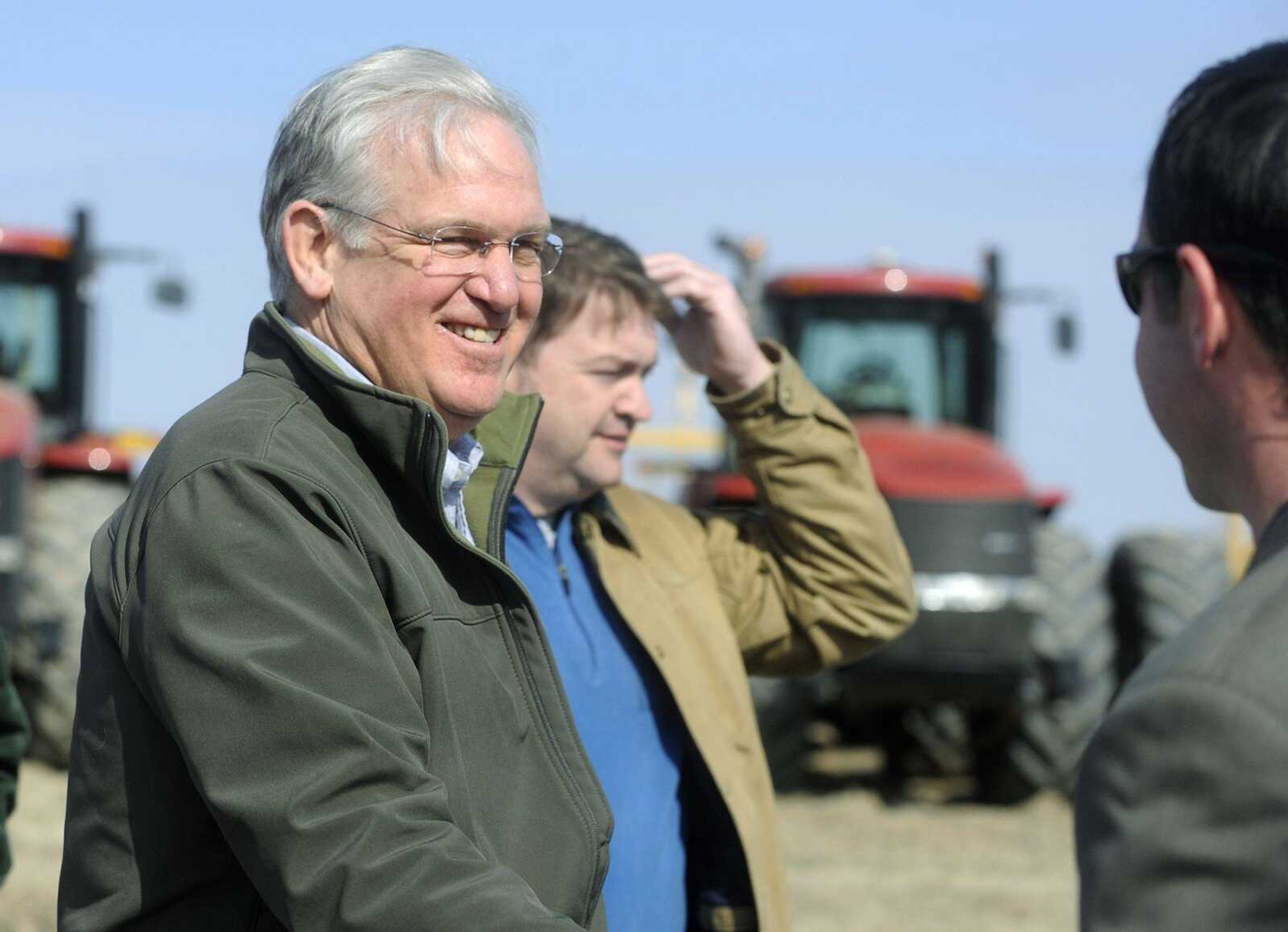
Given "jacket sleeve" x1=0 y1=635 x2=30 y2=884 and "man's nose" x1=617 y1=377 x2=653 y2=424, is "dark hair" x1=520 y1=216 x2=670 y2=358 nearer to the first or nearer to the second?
"man's nose" x1=617 y1=377 x2=653 y2=424

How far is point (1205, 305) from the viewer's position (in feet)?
4.77

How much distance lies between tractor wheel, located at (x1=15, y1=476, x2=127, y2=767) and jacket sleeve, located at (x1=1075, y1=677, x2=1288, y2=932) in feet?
24.5

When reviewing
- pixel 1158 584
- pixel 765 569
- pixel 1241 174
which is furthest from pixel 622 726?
pixel 1158 584

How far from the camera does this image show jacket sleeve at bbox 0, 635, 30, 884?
→ 302cm

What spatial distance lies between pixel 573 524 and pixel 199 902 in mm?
1133

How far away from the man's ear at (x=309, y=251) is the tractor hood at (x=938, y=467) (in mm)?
6392

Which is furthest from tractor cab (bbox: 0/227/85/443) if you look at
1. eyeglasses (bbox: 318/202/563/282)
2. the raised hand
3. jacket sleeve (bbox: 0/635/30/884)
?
eyeglasses (bbox: 318/202/563/282)

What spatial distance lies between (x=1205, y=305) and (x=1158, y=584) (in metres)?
7.79

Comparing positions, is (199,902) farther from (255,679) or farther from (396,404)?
(396,404)

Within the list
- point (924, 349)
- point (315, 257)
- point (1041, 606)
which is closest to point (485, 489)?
point (315, 257)

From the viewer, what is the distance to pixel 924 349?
9.40 meters

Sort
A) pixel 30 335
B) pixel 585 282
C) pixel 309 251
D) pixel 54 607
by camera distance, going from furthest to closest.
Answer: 1. pixel 30 335
2. pixel 54 607
3. pixel 585 282
4. pixel 309 251

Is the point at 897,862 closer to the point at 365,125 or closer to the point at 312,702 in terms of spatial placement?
the point at 365,125

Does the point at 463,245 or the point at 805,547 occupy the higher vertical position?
the point at 463,245
